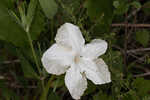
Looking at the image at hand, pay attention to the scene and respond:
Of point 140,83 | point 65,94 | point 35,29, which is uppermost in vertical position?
point 35,29

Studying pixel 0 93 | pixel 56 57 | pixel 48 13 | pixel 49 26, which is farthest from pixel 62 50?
pixel 0 93

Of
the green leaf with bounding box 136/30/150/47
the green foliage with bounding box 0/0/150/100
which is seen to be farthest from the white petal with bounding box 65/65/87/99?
the green leaf with bounding box 136/30/150/47

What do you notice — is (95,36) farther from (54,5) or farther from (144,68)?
(144,68)

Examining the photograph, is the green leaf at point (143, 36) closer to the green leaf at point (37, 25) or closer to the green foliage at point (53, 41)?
the green foliage at point (53, 41)

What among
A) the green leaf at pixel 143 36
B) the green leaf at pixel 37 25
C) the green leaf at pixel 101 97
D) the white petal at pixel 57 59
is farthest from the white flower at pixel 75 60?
the green leaf at pixel 143 36

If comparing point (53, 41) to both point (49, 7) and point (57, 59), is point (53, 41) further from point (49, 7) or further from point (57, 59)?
point (57, 59)

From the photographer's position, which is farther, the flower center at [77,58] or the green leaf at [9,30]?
the green leaf at [9,30]

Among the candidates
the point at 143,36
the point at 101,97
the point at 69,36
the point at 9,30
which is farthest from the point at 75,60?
the point at 143,36
